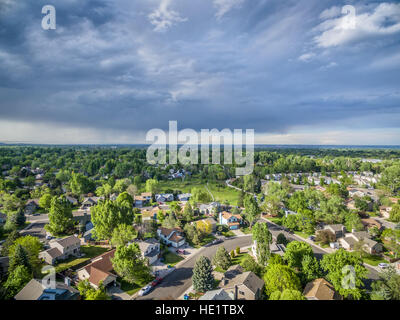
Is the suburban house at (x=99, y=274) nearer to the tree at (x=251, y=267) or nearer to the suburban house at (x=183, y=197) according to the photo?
the tree at (x=251, y=267)

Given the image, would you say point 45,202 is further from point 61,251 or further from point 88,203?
point 61,251

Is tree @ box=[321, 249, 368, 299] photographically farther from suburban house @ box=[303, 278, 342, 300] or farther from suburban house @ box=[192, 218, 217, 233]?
suburban house @ box=[192, 218, 217, 233]

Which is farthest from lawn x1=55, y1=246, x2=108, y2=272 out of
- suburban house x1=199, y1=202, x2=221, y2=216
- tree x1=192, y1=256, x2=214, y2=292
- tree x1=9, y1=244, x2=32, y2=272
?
suburban house x1=199, y1=202, x2=221, y2=216

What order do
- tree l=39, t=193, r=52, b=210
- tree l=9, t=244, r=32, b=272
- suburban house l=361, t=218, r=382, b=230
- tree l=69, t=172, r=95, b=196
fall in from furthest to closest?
tree l=69, t=172, r=95, b=196 < tree l=39, t=193, r=52, b=210 < suburban house l=361, t=218, r=382, b=230 < tree l=9, t=244, r=32, b=272

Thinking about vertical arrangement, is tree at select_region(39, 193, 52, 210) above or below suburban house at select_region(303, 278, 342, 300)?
above

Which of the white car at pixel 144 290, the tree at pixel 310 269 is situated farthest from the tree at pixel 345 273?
the white car at pixel 144 290

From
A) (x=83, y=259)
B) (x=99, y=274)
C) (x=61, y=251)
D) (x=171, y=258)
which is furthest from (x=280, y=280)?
(x=61, y=251)
